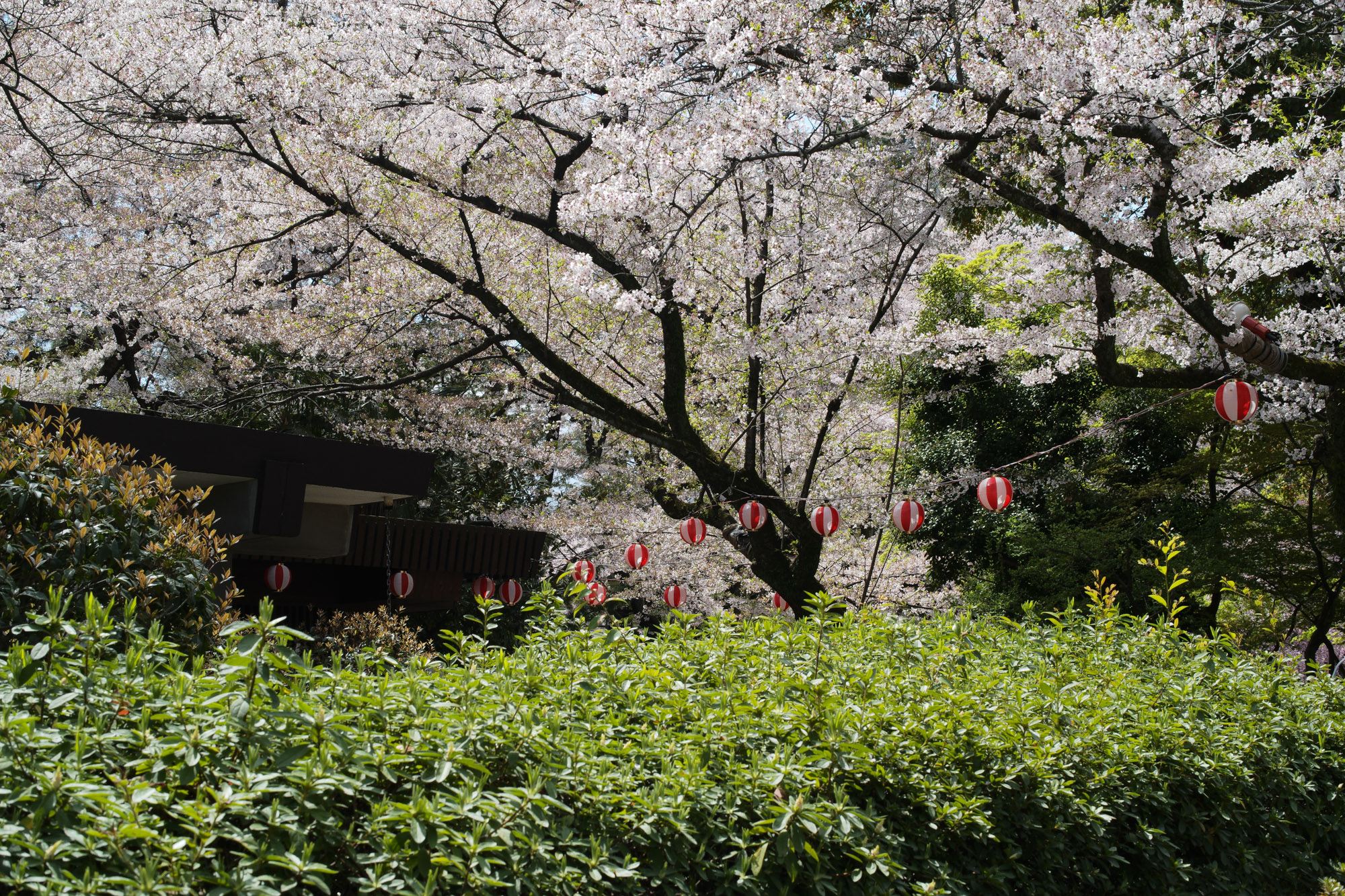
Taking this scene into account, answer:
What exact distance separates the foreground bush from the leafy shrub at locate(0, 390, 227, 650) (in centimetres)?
45

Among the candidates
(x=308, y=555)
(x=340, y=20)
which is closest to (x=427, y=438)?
(x=308, y=555)

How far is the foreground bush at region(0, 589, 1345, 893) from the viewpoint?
1.52 metres

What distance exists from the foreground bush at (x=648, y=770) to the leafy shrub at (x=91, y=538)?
453 mm

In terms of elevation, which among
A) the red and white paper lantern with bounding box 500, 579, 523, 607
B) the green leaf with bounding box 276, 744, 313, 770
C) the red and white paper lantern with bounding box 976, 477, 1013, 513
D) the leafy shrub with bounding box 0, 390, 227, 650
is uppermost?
the red and white paper lantern with bounding box 976, 477, 1013, 513

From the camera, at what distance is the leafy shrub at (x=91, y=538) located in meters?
2.75

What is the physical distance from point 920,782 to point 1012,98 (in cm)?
557

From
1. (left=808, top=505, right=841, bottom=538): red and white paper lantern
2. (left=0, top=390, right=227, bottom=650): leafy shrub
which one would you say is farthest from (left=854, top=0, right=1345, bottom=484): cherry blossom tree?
(left=0, top=390, right=227, bottom=650): leafy shrub

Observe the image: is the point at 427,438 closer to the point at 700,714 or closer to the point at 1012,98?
the point at 1012,98

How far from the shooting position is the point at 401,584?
903cm

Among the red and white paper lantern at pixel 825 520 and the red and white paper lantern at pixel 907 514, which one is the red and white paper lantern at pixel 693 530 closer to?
the red and white paper lantern at pixel 825 520

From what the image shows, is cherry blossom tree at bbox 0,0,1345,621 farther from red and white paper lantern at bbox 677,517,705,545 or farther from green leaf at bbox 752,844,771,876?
green leaf at bbox 752,844,771,876

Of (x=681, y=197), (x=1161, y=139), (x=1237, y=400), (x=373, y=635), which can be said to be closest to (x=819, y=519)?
(x=1237, y=400)

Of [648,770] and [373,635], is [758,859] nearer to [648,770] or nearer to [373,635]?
[648,770]

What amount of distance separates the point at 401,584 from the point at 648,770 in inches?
294
